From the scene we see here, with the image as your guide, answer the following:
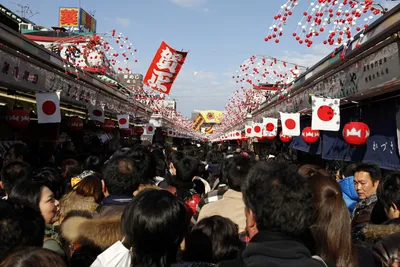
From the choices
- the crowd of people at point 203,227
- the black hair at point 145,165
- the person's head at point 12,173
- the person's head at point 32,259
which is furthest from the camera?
the person's head at point 12,173

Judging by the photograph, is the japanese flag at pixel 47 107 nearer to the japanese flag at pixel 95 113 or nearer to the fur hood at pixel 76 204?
the japanese flag at pixel 95 113

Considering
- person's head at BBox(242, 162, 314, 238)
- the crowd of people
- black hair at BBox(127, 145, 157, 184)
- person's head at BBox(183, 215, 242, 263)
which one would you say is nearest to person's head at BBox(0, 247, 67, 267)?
the crowd of people

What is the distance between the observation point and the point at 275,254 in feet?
6.32

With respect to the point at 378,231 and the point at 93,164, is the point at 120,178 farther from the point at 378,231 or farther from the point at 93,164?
the point at 93,164

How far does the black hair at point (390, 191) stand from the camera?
11.3 ft

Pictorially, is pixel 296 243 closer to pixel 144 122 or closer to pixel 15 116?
pixel 15 116

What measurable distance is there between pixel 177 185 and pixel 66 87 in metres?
6.22

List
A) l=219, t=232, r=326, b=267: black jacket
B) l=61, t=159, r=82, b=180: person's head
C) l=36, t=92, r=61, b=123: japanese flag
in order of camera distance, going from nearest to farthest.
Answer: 1. l=219, t=232, r=326, b=267: black jacket
2. l=61, t=159, r=82, b=180: person's head
3. l=36, t=92, r=61, b=123: japanese flag

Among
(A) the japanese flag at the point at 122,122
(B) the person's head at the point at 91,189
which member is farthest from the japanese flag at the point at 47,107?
(A) the japanese flag at the point at 122,122

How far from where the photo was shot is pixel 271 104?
728 inches

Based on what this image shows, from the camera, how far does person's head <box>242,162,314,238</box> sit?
80.1 inches

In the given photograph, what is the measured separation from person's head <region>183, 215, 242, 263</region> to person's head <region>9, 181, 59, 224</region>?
1.36 m

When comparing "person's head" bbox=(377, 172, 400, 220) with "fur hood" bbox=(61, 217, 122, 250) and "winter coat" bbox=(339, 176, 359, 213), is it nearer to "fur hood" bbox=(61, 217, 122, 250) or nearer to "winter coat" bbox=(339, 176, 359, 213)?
"winter coat" bbox=(339, 176, 359, 213)

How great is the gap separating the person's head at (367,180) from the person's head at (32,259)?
13.1ft
